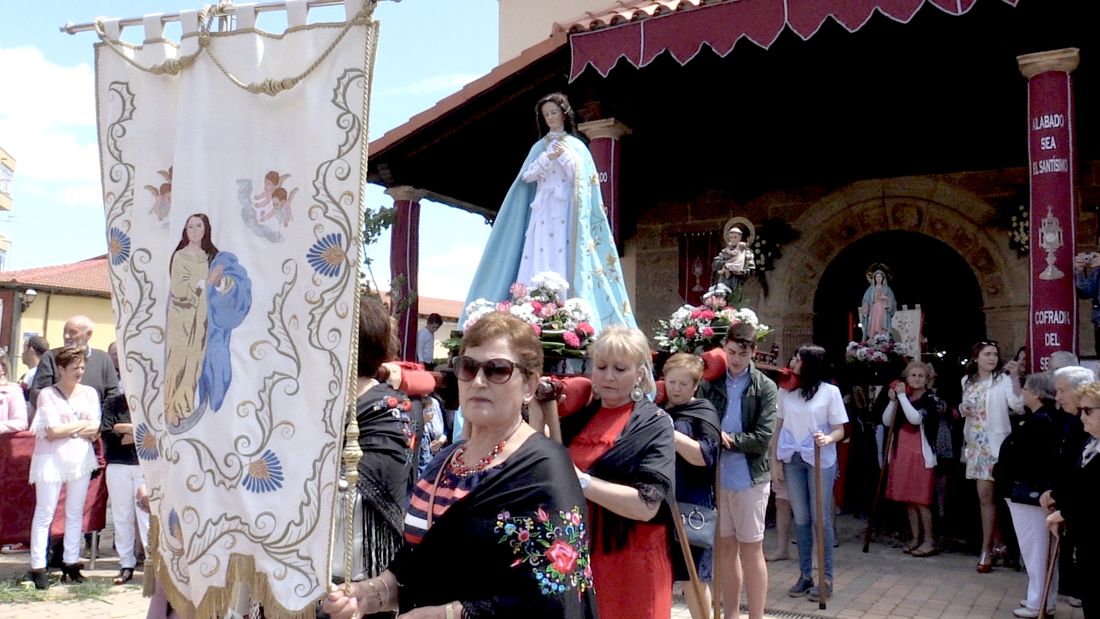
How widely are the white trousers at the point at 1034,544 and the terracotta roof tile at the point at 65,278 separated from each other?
29780 millimetres

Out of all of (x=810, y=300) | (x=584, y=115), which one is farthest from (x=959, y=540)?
(x=584, y=115)

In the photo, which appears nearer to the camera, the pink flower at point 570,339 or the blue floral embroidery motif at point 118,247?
the blue floral embroidery motif at point 118,247

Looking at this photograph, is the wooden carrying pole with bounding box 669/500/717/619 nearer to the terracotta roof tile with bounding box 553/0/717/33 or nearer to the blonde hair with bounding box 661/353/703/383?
the blonde hair with bounding box 661/353/703/383

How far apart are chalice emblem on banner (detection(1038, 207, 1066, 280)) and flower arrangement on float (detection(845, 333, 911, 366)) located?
2920mm

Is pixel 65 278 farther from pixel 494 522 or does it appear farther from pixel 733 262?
pixel 494 522

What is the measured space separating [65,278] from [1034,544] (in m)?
32.5

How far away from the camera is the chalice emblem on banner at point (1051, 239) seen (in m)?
6.16

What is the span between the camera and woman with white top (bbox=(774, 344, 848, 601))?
220 inches

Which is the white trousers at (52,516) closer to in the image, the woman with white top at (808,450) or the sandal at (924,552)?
the woman with white top at (808,450)

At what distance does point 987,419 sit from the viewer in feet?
21.5

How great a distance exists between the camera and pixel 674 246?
10703 mm

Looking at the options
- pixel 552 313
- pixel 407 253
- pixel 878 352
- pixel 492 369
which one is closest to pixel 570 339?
pixel 552 313

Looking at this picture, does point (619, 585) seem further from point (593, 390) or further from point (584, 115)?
point (584, 115)

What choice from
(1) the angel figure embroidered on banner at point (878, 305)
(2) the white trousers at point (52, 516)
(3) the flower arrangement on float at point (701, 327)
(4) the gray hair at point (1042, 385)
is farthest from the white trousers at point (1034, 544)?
(2) the white trousers at point (52, 516)
